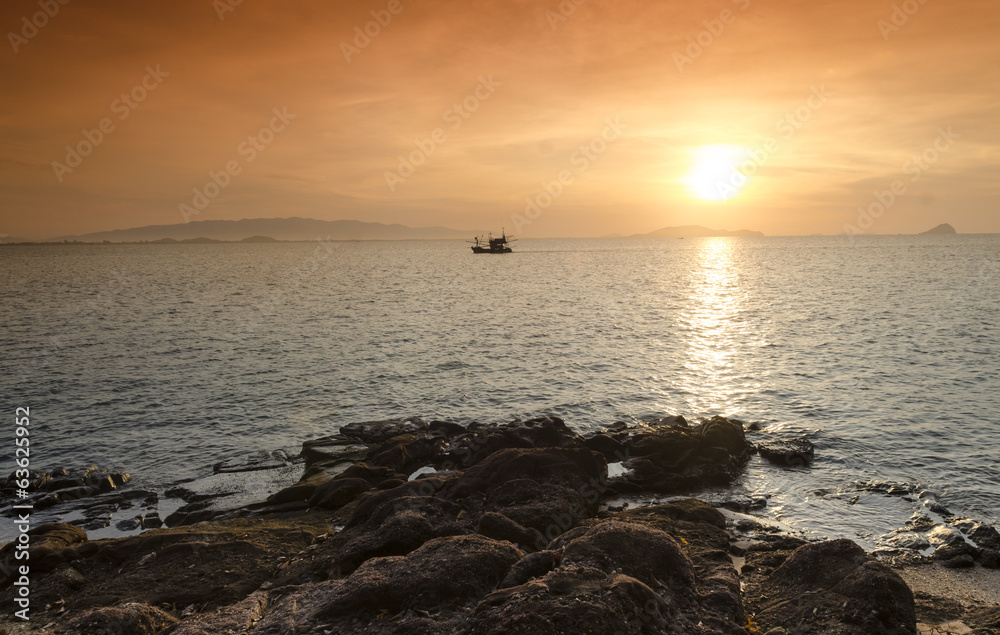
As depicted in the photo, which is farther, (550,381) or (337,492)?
(550,381)

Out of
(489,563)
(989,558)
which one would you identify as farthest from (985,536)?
(489,563)

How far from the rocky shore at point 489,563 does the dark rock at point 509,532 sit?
1.7 inches

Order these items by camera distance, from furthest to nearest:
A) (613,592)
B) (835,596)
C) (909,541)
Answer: (909,541) < (835,596) < (613,592)

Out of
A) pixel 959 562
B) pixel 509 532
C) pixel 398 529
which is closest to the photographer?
pixel 398 529

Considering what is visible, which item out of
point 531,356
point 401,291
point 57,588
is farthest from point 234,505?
point 401,291

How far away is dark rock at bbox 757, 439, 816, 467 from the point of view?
62.5 ft

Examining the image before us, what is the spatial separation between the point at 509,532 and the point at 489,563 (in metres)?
2.49

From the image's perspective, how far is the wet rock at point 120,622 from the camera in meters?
8.48

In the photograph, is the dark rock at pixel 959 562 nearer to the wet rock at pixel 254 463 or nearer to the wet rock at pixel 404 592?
the wet rock at pixel 404 592

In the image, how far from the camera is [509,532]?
39.1 feet

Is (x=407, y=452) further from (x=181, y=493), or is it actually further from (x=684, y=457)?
(x=684, y=457)

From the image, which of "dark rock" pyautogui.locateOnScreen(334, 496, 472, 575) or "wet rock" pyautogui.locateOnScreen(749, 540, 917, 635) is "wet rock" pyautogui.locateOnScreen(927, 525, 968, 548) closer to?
"wet rock" pyautogui.locateOnScreen(749, 540, 917, 635)

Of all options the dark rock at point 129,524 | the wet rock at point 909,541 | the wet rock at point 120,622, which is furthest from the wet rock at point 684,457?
the dark rock at point 129,524

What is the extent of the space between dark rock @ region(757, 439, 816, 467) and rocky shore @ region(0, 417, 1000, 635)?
12 centimetres
